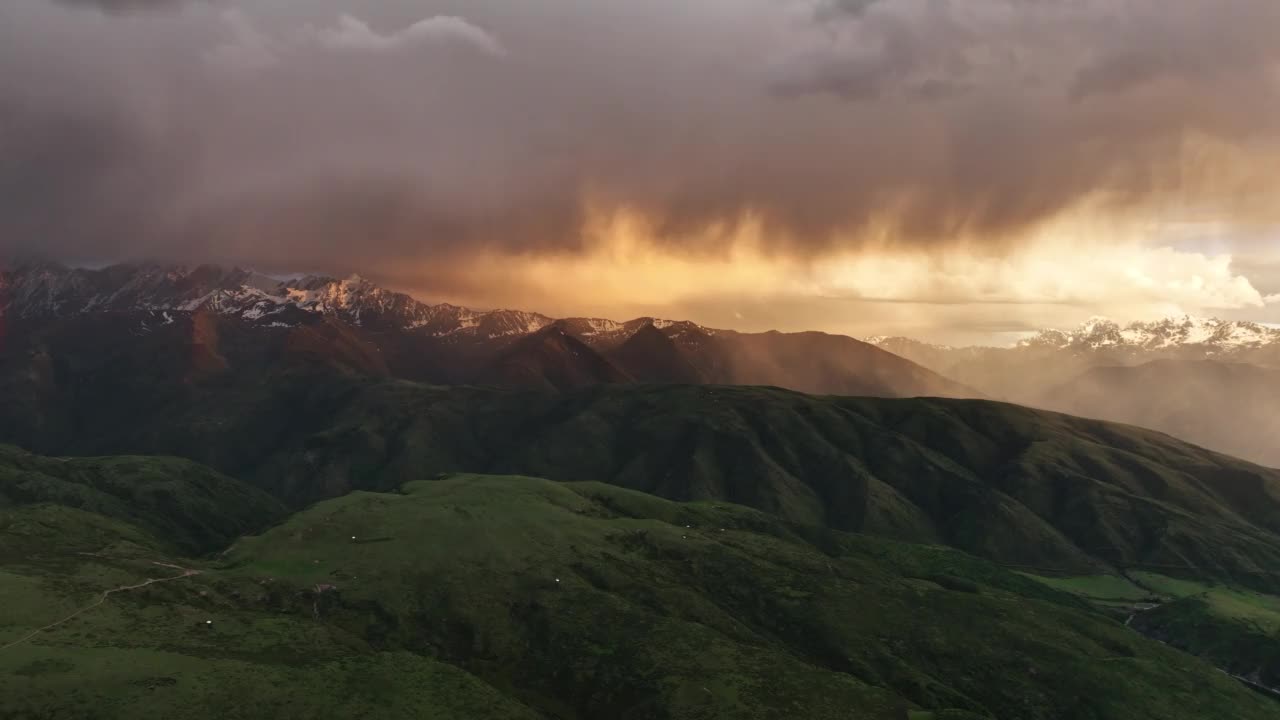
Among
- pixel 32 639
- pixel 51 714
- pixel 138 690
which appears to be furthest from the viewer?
pixel 32 639

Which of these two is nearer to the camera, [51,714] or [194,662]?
[51,714]

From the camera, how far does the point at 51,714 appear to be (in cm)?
15612

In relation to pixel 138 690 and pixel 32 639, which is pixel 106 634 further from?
pixel 138 690

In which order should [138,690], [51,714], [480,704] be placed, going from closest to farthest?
[51,714]
[138,690]
[480,704]

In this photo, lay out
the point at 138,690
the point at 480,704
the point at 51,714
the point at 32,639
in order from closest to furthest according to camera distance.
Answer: the point at 51,714 < the point at 138,690 < the point at 32,639 < the point at 480,704

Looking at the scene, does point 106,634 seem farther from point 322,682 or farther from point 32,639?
point 322,682

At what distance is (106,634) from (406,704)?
237 feet

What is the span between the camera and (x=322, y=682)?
620 feet

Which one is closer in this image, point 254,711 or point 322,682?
point 254,711

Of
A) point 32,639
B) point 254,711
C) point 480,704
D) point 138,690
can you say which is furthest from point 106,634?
point 480,704

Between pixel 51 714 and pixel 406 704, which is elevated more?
pixel 51 714

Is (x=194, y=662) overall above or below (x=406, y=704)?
above

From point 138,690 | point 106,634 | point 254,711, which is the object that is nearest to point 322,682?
point 254,711

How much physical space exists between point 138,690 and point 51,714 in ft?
49.7
